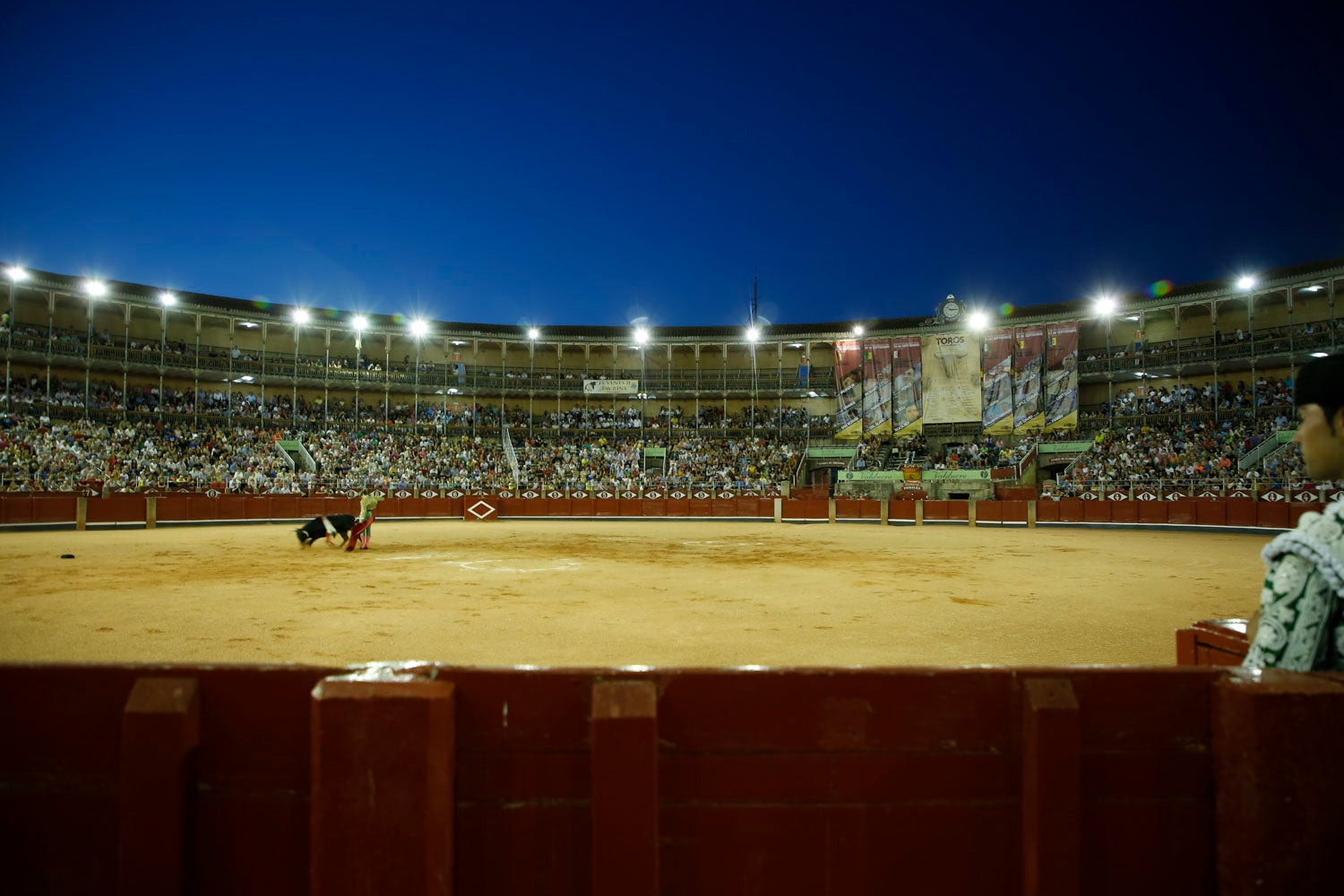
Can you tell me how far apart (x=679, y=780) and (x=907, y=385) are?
134ft

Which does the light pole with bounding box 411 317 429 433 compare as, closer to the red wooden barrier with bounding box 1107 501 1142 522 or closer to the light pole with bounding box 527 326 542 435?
the light pole with bounding box 527 326 542 435

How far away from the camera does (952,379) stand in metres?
38.5

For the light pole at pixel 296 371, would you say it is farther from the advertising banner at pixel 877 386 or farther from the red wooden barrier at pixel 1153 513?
the red wooden barrier at pixel 1153 513

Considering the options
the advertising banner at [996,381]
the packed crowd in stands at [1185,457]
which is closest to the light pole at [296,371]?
the advertising banner at [996,381]

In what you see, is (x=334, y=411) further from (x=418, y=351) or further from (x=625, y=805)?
(x=625, y=805)

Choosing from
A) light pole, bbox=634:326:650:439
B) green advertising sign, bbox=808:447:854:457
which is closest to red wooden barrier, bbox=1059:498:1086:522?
green advertising sign, bbox=808:447:854:457

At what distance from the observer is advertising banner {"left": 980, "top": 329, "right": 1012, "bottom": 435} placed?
122ft

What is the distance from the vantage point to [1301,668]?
1.90 m

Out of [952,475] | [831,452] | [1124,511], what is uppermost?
[831,452]

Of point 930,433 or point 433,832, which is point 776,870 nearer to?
point 433,832

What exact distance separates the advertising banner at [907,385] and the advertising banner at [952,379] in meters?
0.36

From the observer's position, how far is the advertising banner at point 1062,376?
3553 cm

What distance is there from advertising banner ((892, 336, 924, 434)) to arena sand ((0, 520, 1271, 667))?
21983mm

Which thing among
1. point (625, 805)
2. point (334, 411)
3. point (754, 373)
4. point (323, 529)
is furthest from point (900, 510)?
point (334, 411)
